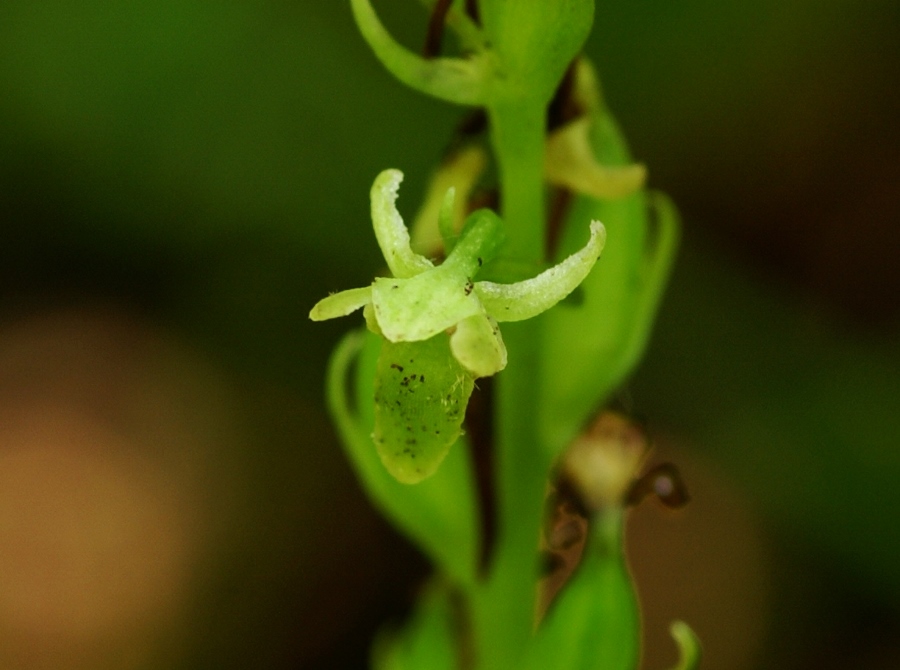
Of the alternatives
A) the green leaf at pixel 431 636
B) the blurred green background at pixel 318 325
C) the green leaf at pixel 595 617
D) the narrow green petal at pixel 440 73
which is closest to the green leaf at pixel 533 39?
the narrow green petal at pixel 440 73

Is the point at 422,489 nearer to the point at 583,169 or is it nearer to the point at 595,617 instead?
the point at 595,617

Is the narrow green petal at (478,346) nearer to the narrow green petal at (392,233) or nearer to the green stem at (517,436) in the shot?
the narrow green petal at (392,233)

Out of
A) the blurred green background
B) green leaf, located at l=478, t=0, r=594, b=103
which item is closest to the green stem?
green leaf, located at l=478, t=0, r=594, b=103

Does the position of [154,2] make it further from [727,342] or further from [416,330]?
[416,330]

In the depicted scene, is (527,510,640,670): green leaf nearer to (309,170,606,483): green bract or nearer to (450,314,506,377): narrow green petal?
(309,170,606,483): green bract

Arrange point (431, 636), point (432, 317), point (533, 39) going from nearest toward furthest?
point (432, 317), point (533, 39), point (431, 636)

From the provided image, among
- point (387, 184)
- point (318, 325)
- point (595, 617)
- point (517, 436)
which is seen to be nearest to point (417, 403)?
point (387, 184)
